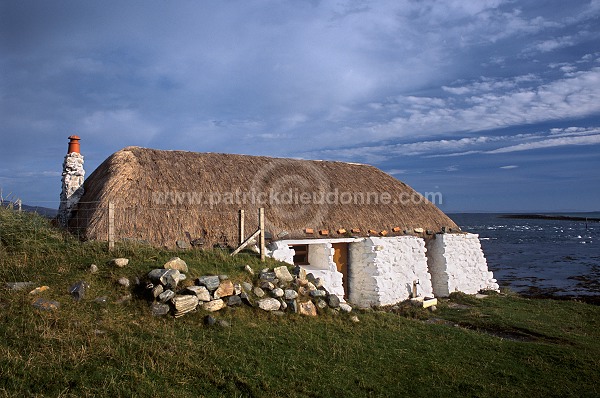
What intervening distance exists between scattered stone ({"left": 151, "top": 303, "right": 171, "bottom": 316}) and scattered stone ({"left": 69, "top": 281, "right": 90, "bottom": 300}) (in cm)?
148

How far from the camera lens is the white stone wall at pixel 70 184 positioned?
14609 mm

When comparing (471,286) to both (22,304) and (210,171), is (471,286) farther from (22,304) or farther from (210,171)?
(22,304)

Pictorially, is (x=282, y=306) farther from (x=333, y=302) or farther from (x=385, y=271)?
(x=385, y=271)

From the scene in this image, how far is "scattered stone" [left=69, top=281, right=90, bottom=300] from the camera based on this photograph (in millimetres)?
8742

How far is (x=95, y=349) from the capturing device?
6840mm

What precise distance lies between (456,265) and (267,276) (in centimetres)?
1133

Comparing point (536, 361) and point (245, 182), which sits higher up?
point (245, 182)

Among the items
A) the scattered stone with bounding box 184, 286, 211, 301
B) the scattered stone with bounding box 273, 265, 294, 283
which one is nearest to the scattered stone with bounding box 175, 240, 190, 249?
the scattered stone with bounding box 273, 265, 294, 283

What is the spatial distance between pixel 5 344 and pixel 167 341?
244cm

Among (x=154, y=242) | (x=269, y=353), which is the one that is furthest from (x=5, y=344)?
(x=154, y=242)

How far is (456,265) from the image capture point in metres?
19.1

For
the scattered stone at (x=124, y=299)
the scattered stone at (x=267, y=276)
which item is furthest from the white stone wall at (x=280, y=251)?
the scattered stone at (x=124, y=299)

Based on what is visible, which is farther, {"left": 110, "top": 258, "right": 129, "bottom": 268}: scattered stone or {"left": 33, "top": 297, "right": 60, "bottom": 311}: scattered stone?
{"left": 110, "top": 258, "right": 129, "bottom": 268}: scattered stone

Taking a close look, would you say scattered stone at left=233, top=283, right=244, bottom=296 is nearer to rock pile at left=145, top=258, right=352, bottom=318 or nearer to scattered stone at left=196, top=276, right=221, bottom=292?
rock pile at left=145, top=258, right=352, bottom=318
